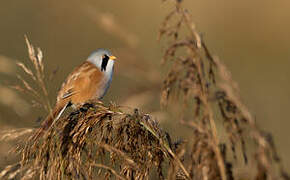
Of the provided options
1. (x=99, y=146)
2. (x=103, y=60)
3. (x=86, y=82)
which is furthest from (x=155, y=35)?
(x=99, y=146)

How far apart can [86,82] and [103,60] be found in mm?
464

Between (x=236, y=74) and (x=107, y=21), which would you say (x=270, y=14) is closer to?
(x=236, y=74)

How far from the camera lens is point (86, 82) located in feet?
16.5

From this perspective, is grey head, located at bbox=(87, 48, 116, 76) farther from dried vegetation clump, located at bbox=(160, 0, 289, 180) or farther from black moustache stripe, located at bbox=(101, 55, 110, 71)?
dried vegetation clump, located at bbox=(160, 0, 289, 180)

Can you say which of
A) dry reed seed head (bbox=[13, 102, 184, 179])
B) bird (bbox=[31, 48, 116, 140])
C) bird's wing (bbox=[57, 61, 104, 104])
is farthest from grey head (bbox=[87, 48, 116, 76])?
dry reed seed head (bbox=[13, 102, 184, 179])

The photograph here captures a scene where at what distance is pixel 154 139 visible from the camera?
258 cm

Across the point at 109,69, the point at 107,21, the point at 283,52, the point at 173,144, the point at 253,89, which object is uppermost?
the point at 283,52

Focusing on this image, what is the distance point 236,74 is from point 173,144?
867cm

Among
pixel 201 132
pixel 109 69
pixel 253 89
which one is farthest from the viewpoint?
pixel 253 89

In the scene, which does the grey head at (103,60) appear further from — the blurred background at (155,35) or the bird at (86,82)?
the blurred background at (155,35)

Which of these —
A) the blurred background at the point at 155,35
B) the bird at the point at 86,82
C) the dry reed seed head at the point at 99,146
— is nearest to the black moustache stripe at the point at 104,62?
the bird at the point at 86,82

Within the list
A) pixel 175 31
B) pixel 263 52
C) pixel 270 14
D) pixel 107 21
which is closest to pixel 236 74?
pixel 263 52

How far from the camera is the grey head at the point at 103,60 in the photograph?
5348 mm

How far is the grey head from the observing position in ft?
17.5
